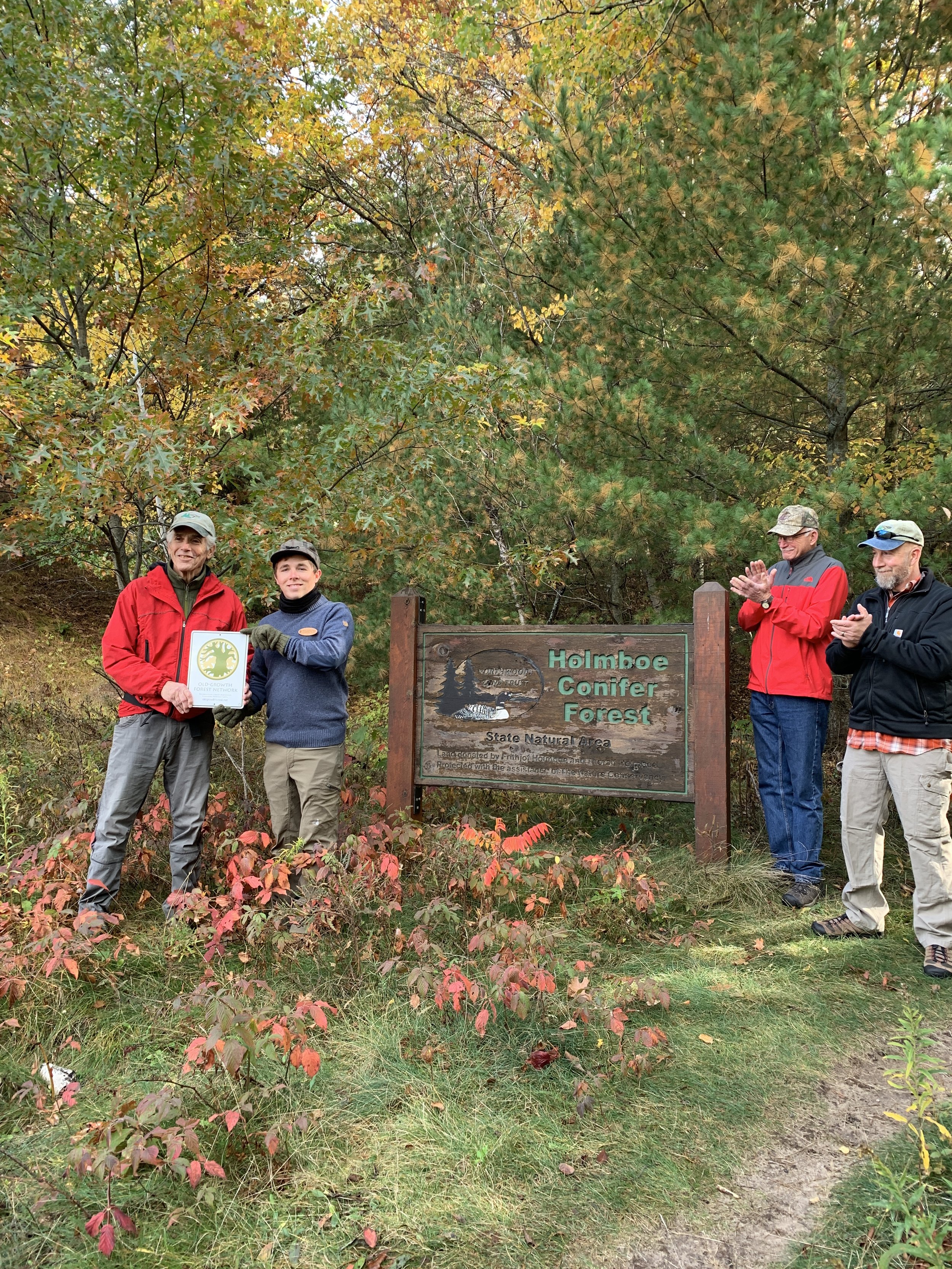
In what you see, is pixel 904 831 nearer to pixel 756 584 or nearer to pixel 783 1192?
pixel 756 584

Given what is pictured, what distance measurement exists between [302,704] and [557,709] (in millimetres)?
1586

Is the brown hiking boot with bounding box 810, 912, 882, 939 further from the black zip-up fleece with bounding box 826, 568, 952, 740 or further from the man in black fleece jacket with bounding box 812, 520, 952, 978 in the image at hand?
the black zip-up fleece with bounding box 826, 568, 952, 740

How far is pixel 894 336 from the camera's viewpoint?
5.07 meters

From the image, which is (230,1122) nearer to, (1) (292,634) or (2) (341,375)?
(1) (292,634)

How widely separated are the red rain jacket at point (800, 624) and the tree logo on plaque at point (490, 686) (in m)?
1.28

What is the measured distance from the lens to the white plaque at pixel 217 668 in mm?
A: 3863

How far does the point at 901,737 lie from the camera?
384 centimetres

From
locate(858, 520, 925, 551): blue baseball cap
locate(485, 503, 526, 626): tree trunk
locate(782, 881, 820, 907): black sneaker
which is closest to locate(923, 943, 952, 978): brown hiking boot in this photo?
locate(782, 881, 820, 907): black sneaker

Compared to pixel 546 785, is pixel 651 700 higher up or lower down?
higher up

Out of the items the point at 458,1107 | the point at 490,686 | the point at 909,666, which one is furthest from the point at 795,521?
the point at 458,1107

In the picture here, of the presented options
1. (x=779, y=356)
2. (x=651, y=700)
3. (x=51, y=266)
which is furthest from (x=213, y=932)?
(x=779, y=356)

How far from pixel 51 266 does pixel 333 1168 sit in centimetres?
476

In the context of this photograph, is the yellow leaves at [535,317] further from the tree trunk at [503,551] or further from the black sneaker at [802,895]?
the black sneaker at [802,895]

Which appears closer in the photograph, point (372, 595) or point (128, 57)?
point (128, 57)
